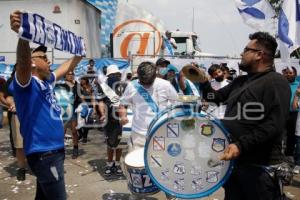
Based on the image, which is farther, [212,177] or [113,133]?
[113,133]

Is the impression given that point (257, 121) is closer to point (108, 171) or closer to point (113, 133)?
point (113, 133)

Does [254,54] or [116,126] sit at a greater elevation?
[254,54]

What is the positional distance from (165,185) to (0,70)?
9468 millimetres

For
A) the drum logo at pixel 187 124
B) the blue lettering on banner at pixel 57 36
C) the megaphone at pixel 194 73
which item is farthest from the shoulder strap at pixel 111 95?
the drum logo at pixel 187 124

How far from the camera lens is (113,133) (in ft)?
20.4

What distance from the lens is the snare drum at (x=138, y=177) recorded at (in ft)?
13.7

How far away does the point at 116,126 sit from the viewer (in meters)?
6.24

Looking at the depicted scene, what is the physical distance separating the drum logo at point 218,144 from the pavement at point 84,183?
72.5 inches

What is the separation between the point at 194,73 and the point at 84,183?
3.03 meters

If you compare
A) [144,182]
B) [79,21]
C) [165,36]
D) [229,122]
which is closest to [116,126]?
[144,182]

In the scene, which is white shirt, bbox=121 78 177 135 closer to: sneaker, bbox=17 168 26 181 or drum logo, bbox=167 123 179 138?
drum logo, bbox=167 123 179 138

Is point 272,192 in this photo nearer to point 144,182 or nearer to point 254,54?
point 254,54

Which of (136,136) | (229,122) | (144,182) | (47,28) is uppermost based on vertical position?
(47,28)

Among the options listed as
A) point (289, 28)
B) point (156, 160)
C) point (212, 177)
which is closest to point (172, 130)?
point (156, 160)
